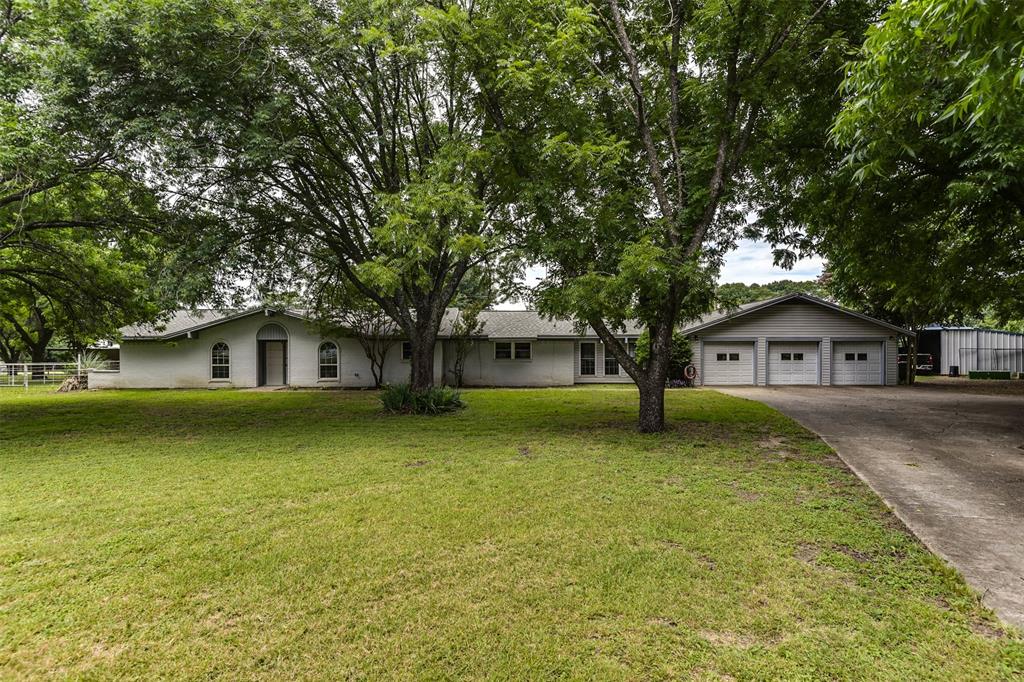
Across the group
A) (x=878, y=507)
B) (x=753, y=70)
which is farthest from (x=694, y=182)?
(x=878, y=507)

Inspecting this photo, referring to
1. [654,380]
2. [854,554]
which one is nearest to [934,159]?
[654,380]

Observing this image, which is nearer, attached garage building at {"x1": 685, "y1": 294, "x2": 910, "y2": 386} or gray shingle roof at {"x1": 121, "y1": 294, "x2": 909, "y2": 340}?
gray shingle roof at {"x1": 121, "y1": 294, "x2": 909, "y2": 340}

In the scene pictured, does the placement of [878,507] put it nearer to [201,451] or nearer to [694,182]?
[694,182]

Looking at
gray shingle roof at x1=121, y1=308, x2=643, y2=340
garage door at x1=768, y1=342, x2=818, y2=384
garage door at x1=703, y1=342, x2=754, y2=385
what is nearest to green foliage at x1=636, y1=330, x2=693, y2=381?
garage door at x1=703, y1=342, x2=754, y2=385

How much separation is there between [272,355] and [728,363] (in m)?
19.3

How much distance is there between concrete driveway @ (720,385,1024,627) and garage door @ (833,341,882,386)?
572 cm

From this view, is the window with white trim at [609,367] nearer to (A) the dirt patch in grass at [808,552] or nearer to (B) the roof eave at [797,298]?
(B) the roof eave at [797,298]

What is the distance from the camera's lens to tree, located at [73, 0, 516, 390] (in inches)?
299

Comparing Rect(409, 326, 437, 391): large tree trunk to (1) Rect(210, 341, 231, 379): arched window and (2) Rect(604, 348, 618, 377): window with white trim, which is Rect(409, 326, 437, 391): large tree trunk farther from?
(1) Rect(210, 341, 231, 379): arched window

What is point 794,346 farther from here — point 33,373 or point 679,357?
point 33,373

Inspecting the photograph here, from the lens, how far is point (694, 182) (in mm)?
9086

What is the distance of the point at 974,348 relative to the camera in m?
24.9

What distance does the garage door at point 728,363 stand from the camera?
19906mm

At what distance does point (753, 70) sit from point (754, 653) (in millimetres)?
8789
